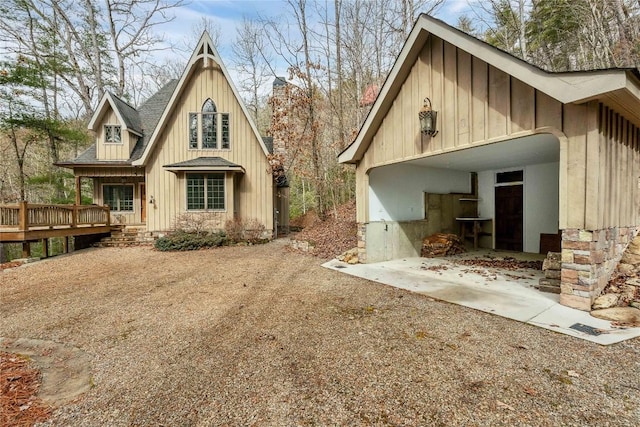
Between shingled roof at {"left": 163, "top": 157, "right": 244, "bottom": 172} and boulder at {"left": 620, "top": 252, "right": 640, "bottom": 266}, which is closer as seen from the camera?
boulder at {"left": 620, "top": 252, "right": 640, "bottom": 266}

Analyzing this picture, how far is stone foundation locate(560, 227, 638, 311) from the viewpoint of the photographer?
3428 mm

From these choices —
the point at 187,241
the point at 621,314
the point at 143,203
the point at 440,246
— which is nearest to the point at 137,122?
the point at 143,203

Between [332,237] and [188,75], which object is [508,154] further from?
[188,75]

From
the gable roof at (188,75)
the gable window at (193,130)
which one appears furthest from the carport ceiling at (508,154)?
the gable roof at (188,75)

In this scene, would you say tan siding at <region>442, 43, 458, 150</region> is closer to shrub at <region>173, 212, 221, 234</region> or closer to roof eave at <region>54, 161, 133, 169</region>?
shrub at <region>173, 212, 221, 234</region>

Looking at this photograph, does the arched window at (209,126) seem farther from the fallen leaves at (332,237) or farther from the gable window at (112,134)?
the fallen leaves at (332,237)

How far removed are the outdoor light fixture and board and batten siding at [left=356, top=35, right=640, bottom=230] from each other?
0.12 metres

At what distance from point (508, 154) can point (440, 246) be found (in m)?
2.84

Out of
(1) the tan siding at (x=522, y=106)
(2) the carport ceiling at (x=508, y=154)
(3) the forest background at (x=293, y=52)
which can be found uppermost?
(3) the forest background at (x=293, y=52)

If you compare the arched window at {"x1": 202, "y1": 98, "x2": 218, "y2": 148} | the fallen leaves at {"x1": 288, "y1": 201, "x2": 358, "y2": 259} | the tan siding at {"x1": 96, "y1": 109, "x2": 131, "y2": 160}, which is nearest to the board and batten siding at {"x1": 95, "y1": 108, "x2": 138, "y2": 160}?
the tan siding at {"x1": 96, "y1": 109, "x2": 131, "y2": 160}

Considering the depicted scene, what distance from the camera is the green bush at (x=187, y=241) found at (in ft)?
30.6

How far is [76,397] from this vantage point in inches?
82.1

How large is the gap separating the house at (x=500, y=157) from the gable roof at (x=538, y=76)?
1cm

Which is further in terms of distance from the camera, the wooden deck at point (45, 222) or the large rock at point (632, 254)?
the wooden deck at point (45, 222)
